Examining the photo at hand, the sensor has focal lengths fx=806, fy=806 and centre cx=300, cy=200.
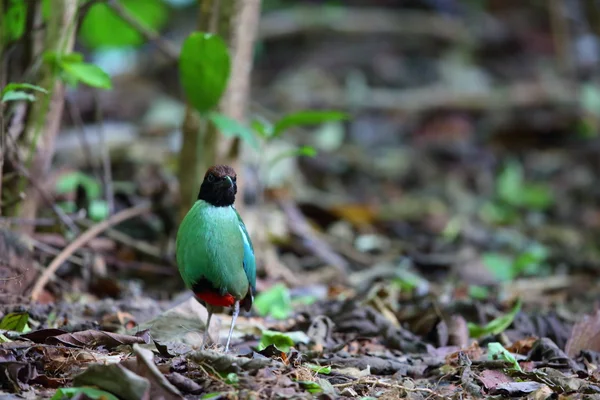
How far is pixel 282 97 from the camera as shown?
910cm

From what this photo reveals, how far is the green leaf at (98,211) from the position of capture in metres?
4.88

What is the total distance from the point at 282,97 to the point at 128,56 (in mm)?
2291

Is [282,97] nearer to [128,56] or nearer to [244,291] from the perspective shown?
[128,56]

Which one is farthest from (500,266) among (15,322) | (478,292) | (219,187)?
(15,322)

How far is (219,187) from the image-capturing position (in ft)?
10.5

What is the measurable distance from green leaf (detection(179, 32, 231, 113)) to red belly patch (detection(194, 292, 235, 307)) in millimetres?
1238

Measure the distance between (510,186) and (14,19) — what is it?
18.8 feet

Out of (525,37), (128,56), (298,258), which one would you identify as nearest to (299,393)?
(298,258)

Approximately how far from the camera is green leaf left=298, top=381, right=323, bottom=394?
279 cm

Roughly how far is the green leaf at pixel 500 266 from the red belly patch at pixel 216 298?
10.0 feet

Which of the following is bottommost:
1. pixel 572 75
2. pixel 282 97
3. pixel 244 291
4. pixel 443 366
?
pixel 443 366

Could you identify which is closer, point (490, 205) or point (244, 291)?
point (244, 291)

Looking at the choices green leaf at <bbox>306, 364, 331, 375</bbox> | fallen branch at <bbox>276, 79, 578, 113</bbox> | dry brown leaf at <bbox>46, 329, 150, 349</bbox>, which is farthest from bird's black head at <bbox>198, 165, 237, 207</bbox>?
fallen branch at <bbox>276, 79, 578, 113</bbox>

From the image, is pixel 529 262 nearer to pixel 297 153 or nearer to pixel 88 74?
pixel 297 153
